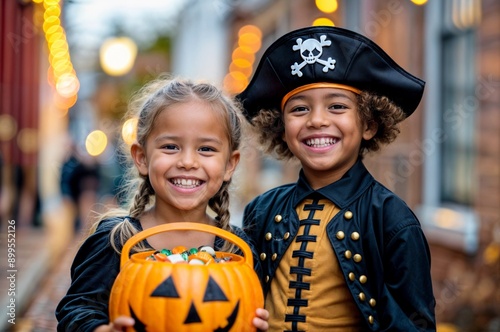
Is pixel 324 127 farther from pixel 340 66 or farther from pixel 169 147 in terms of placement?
pixel 169 147

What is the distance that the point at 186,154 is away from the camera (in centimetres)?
276

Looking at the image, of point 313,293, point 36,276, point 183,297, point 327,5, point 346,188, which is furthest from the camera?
point 327,5

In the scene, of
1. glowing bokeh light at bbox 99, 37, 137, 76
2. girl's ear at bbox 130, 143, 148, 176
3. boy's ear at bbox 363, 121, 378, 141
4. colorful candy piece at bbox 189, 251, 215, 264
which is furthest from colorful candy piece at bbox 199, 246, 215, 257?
glowing bokeh light at bbox 99, 37, 137, 76

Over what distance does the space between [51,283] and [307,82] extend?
5.99 metres

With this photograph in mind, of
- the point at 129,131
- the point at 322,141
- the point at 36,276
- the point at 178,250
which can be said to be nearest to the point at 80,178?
the point at 36,276

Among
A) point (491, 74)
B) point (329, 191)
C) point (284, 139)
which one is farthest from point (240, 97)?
point (491, 74)

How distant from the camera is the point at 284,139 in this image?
3.34 meters

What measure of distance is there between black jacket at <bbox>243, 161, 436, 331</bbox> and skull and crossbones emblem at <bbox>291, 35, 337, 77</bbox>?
0.43 meters

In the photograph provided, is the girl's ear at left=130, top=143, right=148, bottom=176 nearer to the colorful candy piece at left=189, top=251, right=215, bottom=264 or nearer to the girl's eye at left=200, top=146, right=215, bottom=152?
the girl's eye at left=200, top=146, right=215, bottom=152

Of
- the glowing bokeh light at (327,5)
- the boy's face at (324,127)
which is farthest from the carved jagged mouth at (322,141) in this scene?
the glowing bokeh light at (327,5)

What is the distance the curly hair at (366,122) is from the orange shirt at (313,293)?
0.40 metres

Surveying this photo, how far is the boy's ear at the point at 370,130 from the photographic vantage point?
3.09 meters

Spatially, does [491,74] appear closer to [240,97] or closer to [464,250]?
[464,250]

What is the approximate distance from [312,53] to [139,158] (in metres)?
0.78
